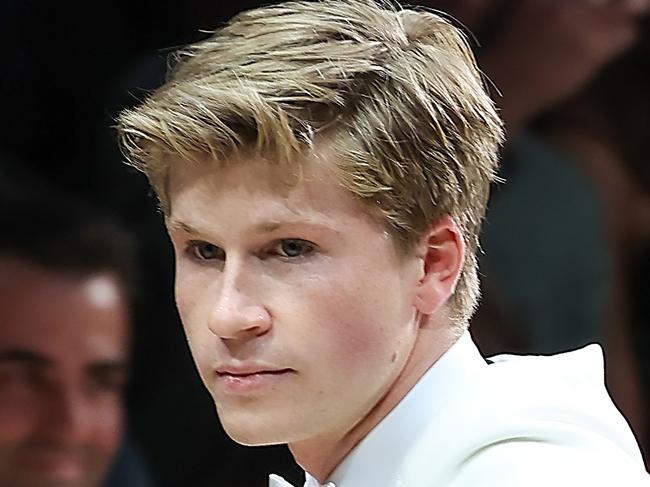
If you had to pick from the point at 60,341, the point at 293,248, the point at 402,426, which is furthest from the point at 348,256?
the point at 60,341

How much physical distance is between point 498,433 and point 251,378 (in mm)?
182

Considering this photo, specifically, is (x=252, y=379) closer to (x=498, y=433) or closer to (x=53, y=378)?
(x=498, y=433)

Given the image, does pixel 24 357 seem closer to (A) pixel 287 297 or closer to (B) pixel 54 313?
(B) pixel 54 313

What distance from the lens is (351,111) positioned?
93 cm

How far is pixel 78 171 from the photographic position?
6.75 ft

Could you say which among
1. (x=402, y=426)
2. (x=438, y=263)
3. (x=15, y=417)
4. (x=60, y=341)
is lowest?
(x=15, y=417)

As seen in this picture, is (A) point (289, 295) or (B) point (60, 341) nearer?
(A) point (289, 295)

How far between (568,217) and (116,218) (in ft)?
2.67

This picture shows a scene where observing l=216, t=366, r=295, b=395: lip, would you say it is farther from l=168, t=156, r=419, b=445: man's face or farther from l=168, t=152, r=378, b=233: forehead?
l=168, t=152, r=378, b=233: forehead

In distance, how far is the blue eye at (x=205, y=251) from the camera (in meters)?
0.94

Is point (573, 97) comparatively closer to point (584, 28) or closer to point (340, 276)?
point (584, 28)

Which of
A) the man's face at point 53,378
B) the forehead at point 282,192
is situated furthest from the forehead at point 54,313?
the forehead at point 282,192

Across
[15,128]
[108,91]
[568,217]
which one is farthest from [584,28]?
[15,128]

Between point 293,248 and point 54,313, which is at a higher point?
point 293,248
